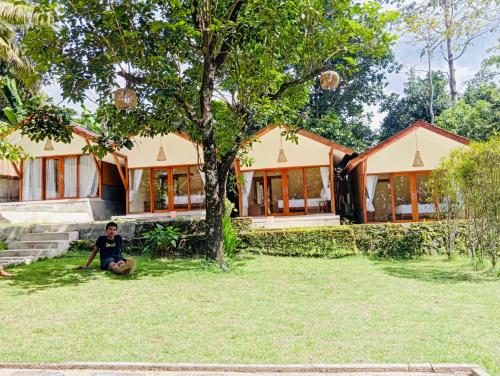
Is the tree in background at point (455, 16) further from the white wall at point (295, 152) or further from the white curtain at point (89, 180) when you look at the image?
the white curtain at point (89, 180)

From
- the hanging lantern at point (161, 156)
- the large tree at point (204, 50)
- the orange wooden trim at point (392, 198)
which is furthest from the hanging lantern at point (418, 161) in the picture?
the hanging lantern at point (161, 156)

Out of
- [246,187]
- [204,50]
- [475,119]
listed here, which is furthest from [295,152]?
[475,119]

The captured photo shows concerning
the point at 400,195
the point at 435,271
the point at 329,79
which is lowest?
the point at 435,271

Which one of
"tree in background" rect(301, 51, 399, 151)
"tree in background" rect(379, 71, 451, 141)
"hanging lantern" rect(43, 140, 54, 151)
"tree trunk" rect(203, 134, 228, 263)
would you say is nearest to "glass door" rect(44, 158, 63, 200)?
"hanging lantern" rect(43, 140, 54, 151)

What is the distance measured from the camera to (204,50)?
9.71m

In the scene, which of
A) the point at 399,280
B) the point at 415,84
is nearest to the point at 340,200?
the point at 399,280

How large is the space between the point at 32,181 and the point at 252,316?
16.1 meters

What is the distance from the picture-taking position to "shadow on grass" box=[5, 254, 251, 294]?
26.8 ft

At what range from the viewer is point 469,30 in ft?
88.5

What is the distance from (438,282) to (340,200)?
1363 centimetres

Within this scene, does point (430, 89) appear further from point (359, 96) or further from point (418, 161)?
point (418, 161)

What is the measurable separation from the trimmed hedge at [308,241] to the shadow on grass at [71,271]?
116 centimetres

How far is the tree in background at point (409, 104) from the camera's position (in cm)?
3359

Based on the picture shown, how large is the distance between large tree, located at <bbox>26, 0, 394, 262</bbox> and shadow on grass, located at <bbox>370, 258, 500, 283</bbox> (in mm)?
4217
